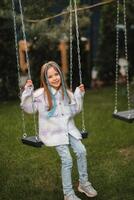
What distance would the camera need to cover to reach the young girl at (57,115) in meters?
5.98

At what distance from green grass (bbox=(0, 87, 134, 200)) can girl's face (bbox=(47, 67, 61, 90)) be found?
4.38ft

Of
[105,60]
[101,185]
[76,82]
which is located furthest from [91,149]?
[105,60]

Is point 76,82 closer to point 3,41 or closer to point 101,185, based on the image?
point 3,41

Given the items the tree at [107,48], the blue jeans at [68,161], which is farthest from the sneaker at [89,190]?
the tree at [107,48]

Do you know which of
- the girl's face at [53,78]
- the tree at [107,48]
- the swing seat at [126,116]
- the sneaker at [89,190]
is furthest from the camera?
the tree at [107,48]

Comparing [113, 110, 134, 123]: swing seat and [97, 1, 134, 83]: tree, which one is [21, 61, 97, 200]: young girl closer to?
[113, 110, 134, 123]: swing seat

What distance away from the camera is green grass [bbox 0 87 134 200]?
6.68 metres

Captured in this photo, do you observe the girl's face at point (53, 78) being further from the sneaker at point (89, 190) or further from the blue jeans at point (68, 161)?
the sneaker at point (89, 190)

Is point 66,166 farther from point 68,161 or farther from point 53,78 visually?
point 53,78

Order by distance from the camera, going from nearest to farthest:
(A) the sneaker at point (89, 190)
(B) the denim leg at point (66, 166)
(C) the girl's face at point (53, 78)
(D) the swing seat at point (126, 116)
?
(B) the denim leg at point (66, 166), (C) the girl's face at point (53, 78), (A) the sneaker at point (89, 190), (D) the swing seat at point (126, 116)

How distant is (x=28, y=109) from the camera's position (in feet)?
20.0

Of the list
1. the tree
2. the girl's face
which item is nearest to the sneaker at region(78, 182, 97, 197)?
the girl's face

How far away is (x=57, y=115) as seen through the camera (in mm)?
6047

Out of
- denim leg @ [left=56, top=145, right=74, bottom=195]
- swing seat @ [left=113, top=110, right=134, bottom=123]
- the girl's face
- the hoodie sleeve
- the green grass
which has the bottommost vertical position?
the green grass
